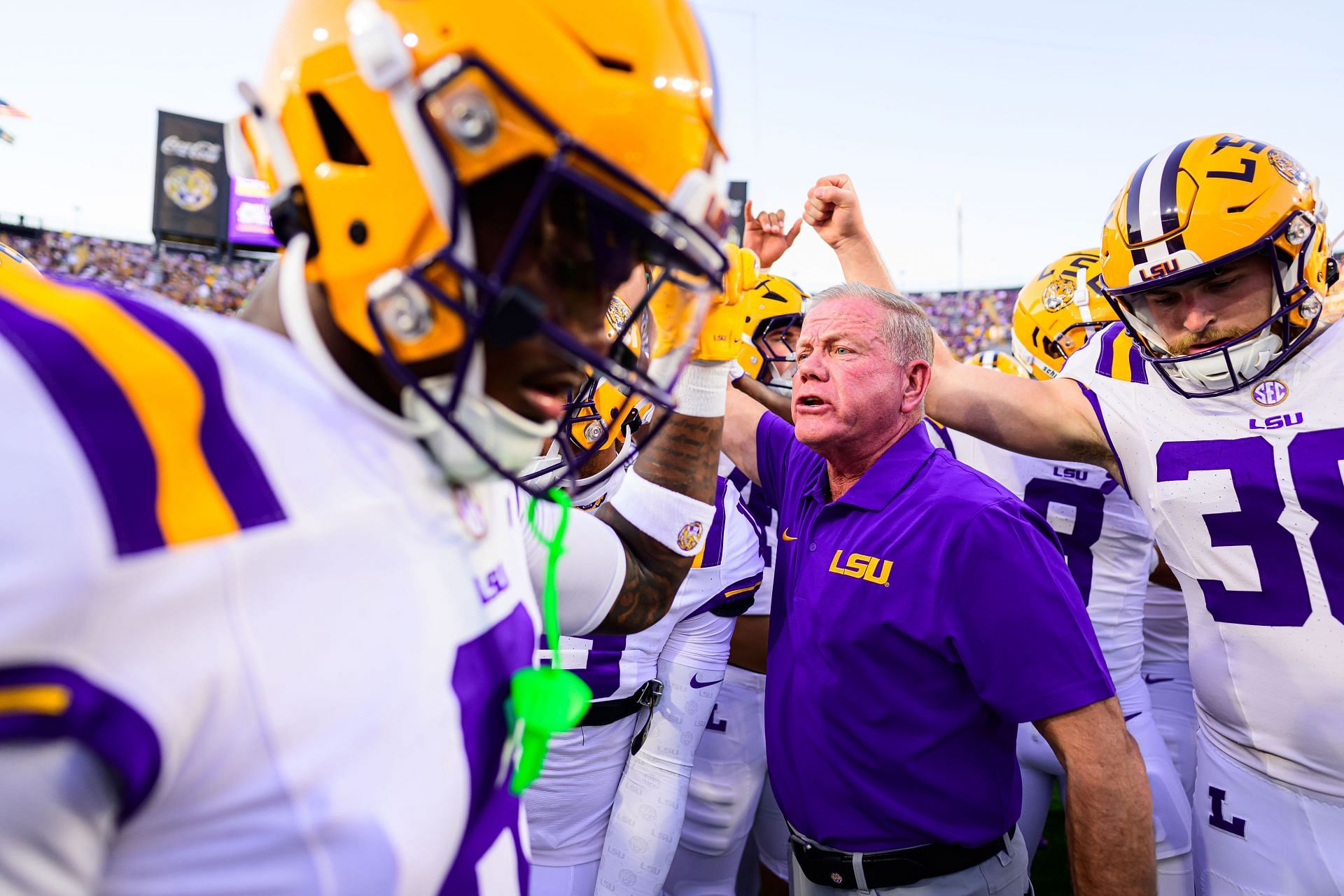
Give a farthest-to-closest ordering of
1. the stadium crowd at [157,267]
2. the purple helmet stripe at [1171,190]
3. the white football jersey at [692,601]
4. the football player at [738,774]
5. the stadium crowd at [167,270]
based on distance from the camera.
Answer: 1. the stadium crowd at [157,267]
2. the stadium crowd at [167,270]
3. the football player at [738,774]
4. the white football jersey at [692,601]
5. the purple helmet stripe at [1171,190]

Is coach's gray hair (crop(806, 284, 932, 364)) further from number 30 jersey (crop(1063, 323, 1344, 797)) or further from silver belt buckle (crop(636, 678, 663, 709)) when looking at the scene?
silver belt buckle (crop(636, 678, 663, 709))

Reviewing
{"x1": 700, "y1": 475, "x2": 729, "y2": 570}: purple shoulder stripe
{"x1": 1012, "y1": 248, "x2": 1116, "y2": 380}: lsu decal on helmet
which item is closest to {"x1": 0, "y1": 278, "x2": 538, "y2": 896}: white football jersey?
{"x1": 700, "y1": 475, "x2": 729, "y2": 570}: purple shoulder stripe

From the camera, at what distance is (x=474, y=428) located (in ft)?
3.11

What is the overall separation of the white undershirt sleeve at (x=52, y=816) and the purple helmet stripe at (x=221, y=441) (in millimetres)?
224

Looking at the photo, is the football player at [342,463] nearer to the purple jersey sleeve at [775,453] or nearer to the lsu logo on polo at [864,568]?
the lsu logo on polo at [864,568]

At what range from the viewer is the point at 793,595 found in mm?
2467

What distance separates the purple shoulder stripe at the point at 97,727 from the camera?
593 millimetres

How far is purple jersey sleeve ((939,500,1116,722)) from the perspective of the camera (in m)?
1.92

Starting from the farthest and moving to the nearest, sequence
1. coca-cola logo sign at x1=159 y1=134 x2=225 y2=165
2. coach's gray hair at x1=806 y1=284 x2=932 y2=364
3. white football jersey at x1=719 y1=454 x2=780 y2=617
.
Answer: coca-cola logo sign at x1=159 y1=134 x2=225 y2=165
white football jersey at x1=719 y1=454 x2=780 y2=617
coach's gray hair at x1=806 y1=284 x2=932 y2=364

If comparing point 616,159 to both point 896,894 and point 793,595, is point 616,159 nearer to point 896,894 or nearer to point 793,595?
point 793,595

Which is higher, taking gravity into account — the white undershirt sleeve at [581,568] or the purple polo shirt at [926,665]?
the white undershirt sleeve at [581,568]

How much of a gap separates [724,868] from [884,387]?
2.34 meters

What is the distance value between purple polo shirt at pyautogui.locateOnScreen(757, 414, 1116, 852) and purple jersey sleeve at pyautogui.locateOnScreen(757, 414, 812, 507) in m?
0.64

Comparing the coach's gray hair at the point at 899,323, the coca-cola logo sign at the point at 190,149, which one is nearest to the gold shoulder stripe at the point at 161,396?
the coach's gray hair at the point at 899,323
